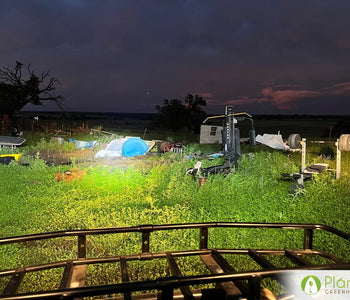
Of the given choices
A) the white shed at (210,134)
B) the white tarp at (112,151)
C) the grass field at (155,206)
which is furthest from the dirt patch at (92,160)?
the white shed at (210,134)

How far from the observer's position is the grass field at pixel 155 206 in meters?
6.23

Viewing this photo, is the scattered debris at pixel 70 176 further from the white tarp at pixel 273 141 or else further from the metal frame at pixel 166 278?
the white tarp at pixel 273 141

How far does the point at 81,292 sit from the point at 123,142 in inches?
652

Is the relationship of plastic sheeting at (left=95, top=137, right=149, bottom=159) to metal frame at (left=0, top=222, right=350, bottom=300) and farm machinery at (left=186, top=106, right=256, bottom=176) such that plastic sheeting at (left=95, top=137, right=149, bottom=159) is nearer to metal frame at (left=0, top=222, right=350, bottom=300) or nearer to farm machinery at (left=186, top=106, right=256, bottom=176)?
farm machinery at (left=186, top=106, right=256, bottom=176)

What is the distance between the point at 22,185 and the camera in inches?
436

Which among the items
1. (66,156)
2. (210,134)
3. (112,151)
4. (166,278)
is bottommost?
(166,278)

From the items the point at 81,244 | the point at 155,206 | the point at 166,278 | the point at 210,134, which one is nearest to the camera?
the point at 166,278

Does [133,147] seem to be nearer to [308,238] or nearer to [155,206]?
[155,206]

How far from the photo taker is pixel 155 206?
8.70 m

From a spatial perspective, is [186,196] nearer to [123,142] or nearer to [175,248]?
[175,248]

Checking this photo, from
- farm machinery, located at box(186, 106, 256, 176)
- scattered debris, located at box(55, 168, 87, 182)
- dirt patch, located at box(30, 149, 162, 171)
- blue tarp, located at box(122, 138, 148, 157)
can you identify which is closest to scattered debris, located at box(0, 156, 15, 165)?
dirt patch, located at box(30, 149, 162, 171)

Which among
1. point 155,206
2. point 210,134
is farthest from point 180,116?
point 155,206

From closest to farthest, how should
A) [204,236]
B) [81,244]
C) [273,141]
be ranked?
[81,244], [204,236], [273,141]

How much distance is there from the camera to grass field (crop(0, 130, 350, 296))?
623cm
